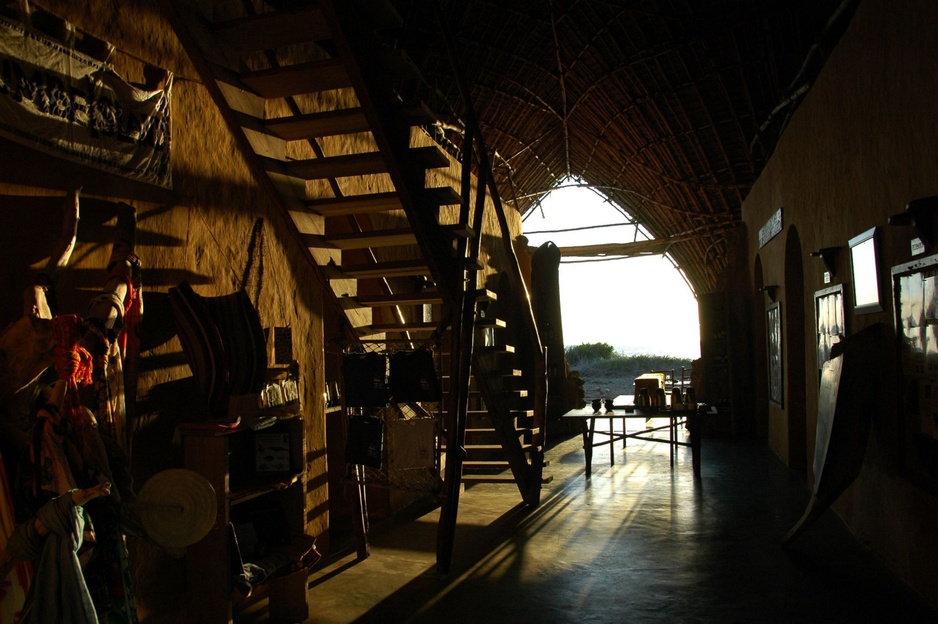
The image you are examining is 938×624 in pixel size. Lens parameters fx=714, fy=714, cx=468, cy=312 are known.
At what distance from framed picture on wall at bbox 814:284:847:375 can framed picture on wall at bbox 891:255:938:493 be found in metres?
1.24

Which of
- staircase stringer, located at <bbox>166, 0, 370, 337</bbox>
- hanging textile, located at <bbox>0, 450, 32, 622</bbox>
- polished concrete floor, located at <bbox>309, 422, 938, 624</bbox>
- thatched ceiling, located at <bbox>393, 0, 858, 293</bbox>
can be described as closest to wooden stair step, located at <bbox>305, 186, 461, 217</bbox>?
staircase stringer, located at <bbox>166, 0, 370, 337</bbox>

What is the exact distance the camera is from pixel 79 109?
3.30 metres

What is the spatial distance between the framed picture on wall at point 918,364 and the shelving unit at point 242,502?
12.0 ft

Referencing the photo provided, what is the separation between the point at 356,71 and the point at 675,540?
169 inches

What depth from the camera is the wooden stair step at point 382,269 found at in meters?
5.25

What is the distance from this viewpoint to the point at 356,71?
4.14 meters

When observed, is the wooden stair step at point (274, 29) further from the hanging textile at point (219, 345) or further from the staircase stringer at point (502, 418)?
the staircase stringer at point (502, 418)

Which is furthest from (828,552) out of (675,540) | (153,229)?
(153,229)

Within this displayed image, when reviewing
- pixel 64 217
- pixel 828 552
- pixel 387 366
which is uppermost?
pixel 64 217

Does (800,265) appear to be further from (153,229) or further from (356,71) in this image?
(153,229)

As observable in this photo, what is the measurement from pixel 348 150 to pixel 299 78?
2201 millimetres

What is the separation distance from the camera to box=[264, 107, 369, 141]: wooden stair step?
14.4ft

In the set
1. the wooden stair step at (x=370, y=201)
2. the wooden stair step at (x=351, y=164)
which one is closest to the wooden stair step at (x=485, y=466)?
the wooden stair step at (x=370, y=201)

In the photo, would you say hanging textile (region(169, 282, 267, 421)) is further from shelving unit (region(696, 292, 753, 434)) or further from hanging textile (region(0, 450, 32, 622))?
shelving unit (region(696, 292, 753, 434))
